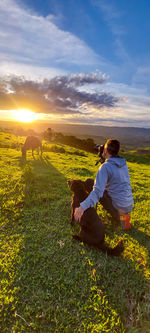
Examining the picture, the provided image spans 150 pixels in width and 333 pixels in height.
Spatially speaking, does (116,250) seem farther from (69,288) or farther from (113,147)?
(113,147)

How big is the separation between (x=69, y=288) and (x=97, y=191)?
2.18 meters

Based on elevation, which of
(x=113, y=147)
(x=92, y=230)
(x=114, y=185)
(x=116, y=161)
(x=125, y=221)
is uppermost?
(x=113, y=147)

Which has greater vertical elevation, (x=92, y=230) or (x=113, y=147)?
(x=113, y=147)

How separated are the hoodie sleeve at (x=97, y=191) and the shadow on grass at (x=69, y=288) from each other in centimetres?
151

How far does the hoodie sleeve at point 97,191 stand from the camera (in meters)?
3.68

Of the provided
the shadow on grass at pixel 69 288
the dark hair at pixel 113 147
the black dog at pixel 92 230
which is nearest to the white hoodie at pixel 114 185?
the dark hair at pixel 113 147

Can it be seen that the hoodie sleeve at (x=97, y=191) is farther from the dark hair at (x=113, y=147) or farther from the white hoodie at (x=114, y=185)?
the dark hair at (x=113, y=147)

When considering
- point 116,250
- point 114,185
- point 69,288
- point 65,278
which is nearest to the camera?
point 69,288

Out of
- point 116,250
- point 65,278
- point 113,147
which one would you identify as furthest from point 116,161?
point 65,278

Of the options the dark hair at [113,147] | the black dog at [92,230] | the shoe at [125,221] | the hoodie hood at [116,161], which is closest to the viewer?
the black dog at [92,230]

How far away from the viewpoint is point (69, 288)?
325cm

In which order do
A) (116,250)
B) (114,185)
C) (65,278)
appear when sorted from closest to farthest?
(65,278)
(116,250)
(114,185)

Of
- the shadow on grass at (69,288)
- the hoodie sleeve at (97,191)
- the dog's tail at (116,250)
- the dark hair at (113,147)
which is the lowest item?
the shadow on grass at (69,288)

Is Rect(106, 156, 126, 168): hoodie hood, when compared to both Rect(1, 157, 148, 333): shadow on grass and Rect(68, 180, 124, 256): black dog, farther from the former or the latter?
Rect(1, 157, 148, 333): shadow on grass
